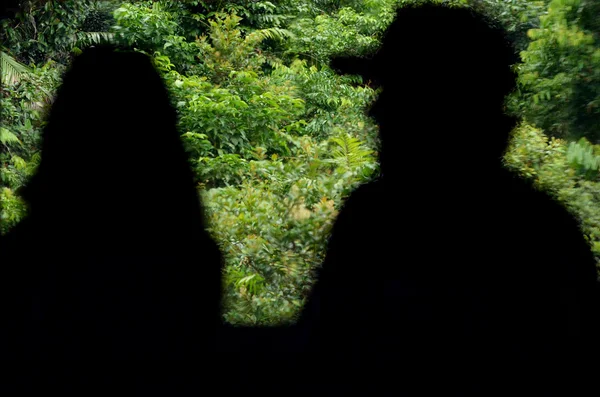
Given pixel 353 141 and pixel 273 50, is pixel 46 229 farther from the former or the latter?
pixel 273 50

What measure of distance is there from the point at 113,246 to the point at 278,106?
87.9 inches

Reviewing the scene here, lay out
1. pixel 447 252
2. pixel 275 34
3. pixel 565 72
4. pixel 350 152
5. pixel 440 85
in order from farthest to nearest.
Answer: pixel 275 34, pixel 350 152, pixel 565 72, pixel 447 252, pixel 440 85

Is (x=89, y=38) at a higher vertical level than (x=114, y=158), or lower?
lower

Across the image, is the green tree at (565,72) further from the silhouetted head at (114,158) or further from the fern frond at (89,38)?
the fern frond at (89,38)

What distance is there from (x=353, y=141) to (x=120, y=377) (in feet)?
5.05

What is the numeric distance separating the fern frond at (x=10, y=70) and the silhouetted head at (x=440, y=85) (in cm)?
341

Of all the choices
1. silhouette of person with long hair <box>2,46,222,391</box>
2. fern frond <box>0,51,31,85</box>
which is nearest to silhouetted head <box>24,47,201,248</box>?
silhouette of person with long hair <box>2,46,222,391</box>

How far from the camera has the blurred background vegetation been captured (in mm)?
2361

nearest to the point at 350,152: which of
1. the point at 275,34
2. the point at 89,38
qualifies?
the point at 89,38

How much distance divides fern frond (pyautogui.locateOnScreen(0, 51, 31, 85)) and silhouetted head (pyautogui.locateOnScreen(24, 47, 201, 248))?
6.32 feet

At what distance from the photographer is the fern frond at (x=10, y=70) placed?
158 inches

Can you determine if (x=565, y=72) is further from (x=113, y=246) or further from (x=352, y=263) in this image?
(x=113, y=246)

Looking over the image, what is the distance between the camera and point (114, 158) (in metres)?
2.31

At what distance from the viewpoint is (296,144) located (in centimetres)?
364
